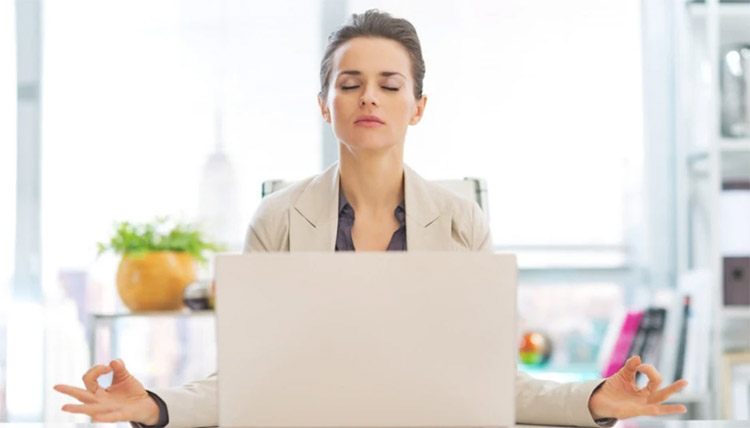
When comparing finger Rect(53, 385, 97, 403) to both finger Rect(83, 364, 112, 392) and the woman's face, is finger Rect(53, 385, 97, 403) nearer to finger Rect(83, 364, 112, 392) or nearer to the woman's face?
finger Rect(83, 364, 112, 392)

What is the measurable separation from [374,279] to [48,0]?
3.11m

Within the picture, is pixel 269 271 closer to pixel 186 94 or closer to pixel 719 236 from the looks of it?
pixel 719 236

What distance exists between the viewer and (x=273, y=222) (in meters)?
1.72

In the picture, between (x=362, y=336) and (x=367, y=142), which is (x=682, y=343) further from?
(x=362, y=336)

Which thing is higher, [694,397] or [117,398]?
[117,398]

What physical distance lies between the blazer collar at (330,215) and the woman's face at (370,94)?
0.10 metres

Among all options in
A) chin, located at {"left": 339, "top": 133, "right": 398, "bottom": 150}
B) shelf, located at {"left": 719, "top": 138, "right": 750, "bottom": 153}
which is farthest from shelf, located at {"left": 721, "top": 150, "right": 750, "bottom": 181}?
chin, located at {"left": 339, "top": 133, "right": 398, "bottom": 150}

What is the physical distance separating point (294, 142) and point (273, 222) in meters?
2.05

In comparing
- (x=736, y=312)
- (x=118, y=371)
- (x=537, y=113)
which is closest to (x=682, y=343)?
(x=736, y=312)

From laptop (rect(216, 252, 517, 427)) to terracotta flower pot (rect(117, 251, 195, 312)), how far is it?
73.4 inches

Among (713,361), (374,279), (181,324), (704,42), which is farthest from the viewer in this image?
(181,324)

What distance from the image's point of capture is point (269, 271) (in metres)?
1.06

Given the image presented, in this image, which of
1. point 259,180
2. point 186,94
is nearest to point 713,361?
point 259,180

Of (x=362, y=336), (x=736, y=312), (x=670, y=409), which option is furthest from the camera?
(x=736, y=312)
